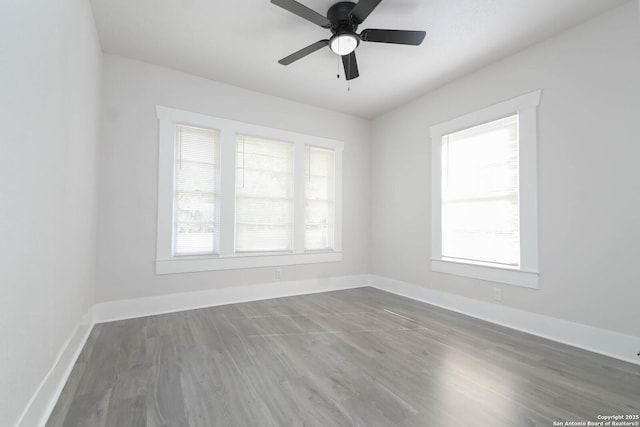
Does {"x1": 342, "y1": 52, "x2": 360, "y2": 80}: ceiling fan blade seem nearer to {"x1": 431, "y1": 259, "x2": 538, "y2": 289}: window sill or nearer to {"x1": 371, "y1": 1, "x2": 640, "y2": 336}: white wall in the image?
{"x1": 371, "y1": 1, "x2": 640, "y2": 336}: white wall

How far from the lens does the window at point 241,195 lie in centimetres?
342

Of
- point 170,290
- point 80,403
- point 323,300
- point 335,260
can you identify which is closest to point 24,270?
point 80,403

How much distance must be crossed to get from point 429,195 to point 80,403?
13.3 ft

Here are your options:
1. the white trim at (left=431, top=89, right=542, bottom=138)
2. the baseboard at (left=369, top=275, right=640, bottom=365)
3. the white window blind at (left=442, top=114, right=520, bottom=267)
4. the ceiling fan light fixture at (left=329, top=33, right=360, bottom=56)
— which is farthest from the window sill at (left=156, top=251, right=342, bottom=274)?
the ceiling fan light fixture at (left=329, top=33, right=360, bottom=56)

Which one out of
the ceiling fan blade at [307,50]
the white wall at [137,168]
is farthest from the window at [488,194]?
the white wall at [137,168]

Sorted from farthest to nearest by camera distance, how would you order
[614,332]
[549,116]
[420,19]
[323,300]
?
[323,300], [549,116], [420,19], [614,332]

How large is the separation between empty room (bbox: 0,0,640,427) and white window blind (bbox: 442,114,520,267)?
1.1 inches

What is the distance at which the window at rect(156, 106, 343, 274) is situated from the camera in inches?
135

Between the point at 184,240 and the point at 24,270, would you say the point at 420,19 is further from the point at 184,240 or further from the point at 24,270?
the point at 184,240

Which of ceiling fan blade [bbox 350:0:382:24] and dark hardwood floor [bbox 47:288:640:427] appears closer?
dark hardwood floor [bbox 47:288:640:427]

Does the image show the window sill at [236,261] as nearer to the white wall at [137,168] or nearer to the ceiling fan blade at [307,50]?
the white wall at [137,168]

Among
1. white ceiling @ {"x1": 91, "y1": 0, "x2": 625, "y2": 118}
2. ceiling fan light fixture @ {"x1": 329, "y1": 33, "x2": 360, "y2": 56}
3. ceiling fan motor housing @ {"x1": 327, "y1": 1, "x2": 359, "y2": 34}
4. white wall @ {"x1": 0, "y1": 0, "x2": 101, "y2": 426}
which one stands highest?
white ceiling @ {"x1": 91, "y1": 0, "x2": 625, "y2": 118}

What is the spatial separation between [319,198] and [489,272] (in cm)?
261

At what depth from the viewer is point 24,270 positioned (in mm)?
1286
